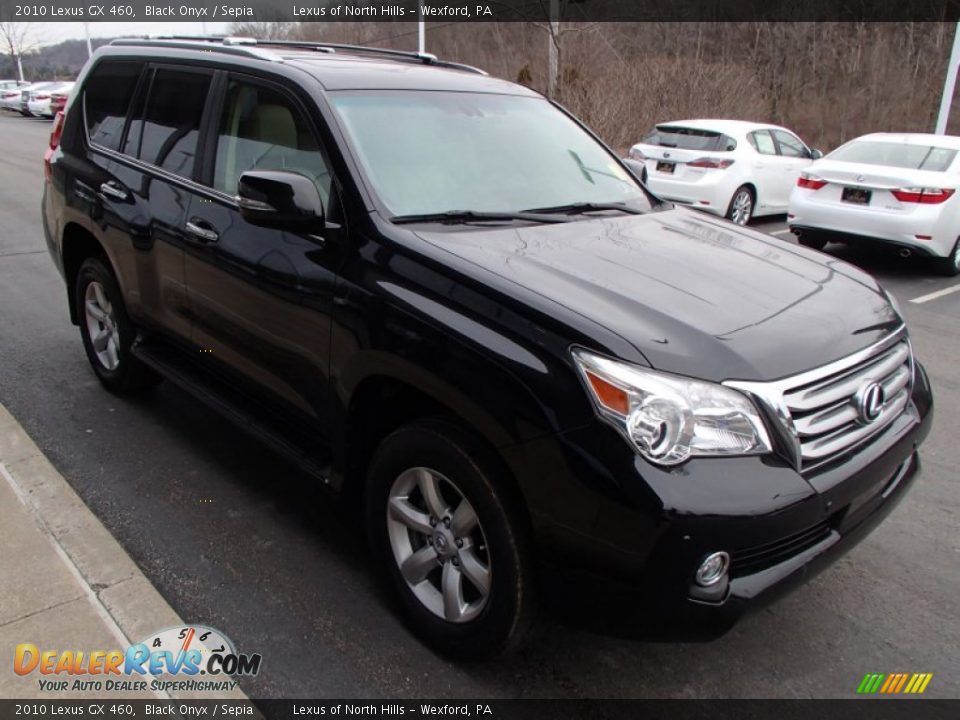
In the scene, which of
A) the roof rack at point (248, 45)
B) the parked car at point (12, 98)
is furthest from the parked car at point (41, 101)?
the roof rack at point (248, 45)

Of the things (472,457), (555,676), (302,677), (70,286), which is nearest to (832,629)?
(555,676)

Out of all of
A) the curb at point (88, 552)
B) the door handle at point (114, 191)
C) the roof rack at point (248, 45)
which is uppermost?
the roof rack at point (248, 45)

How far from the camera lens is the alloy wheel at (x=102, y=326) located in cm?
456

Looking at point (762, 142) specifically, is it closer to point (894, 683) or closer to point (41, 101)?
point (894, 683)

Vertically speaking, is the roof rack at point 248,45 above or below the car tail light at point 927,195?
above

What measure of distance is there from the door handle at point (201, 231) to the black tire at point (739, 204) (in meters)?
9.06

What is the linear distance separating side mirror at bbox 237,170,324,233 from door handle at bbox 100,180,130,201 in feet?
4.88

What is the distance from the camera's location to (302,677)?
8.47 feet

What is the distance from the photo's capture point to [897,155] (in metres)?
9.25

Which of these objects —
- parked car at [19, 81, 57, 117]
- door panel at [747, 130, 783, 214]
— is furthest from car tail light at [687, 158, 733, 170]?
parked car at [19, 81, 57, 117]

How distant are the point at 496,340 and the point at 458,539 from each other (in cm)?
68

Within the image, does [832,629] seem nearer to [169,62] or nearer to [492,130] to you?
[492,130]

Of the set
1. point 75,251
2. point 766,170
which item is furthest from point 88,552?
point 766,170

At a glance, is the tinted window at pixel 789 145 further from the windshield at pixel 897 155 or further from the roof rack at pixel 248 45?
the roof rack at pixel 248 45
